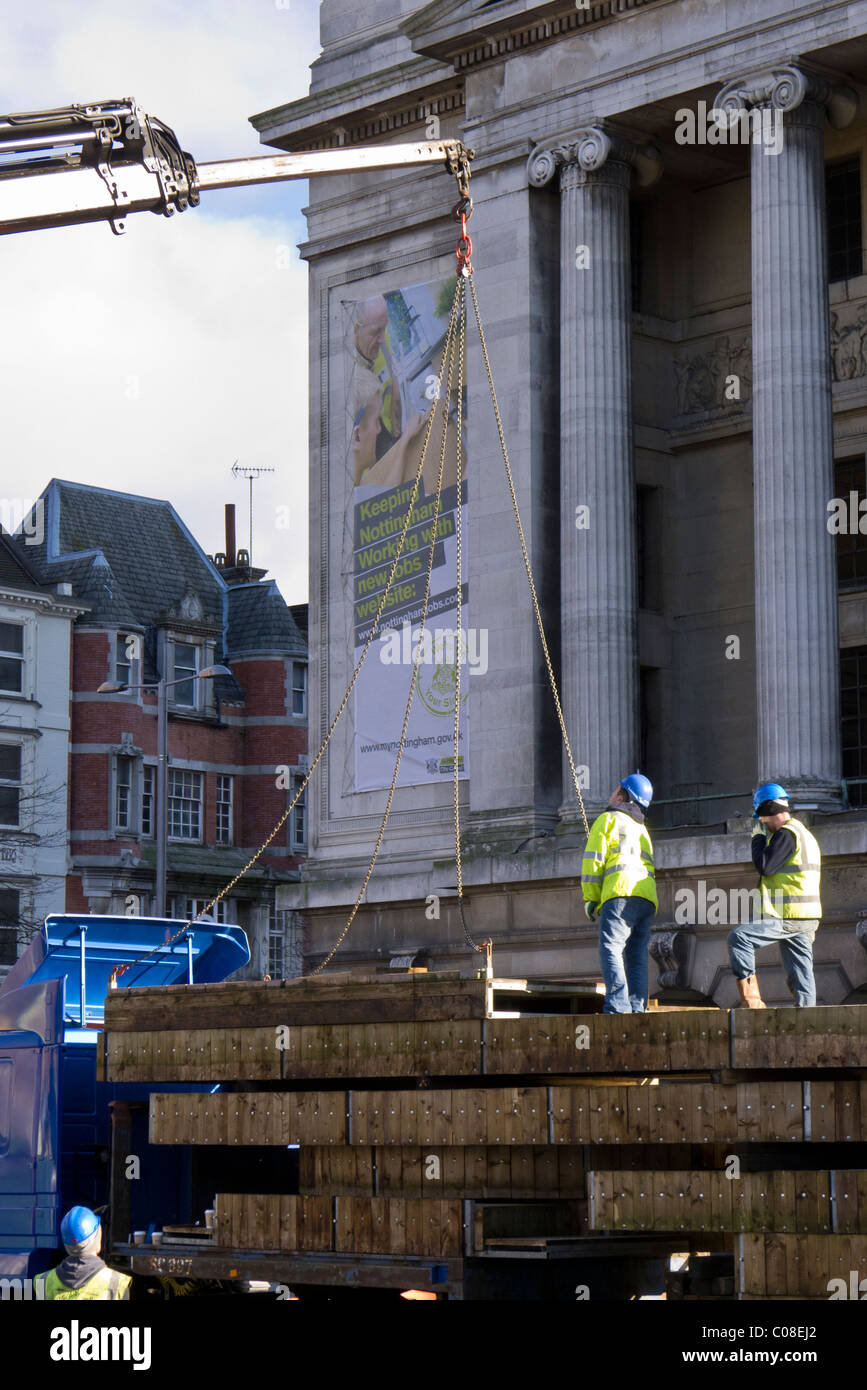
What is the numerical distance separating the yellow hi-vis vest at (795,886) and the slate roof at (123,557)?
57.3m

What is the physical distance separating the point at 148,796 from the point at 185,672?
17.2 ft

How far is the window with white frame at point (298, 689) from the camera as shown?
251ft

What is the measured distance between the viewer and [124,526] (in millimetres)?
78812

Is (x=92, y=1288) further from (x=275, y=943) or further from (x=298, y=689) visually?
(x=298, y=689)

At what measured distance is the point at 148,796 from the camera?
72312 mm

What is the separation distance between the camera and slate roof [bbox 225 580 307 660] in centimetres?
7700

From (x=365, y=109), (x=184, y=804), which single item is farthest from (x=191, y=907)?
(x=365, y=109)

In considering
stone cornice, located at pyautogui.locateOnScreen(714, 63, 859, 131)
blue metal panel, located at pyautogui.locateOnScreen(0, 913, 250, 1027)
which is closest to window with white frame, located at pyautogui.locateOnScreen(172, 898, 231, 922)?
stone cornice, located at pyautogui.locateOnScreen(714, 63, 859, 131)

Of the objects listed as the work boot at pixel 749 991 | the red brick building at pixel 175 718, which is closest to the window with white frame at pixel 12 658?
the red brick building at pixel 175 718

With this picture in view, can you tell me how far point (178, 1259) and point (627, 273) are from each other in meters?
22.1

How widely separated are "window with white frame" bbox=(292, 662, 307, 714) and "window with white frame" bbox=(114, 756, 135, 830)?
7.67 meters

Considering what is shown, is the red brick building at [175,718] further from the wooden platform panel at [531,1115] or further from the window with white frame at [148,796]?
the wooden platform panel at [531,1115]

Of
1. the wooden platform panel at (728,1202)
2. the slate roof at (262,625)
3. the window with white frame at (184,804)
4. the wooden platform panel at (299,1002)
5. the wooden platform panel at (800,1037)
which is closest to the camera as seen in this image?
the wooden platform panel at (728,1202)
